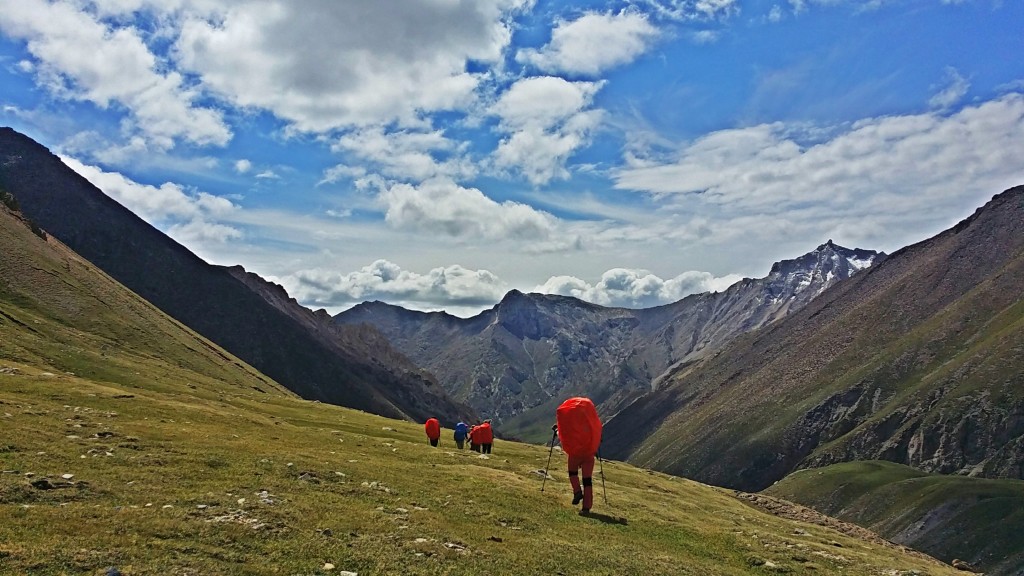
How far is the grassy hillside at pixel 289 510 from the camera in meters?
17.1

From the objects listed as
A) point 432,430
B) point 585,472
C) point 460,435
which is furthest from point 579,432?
point 432,430

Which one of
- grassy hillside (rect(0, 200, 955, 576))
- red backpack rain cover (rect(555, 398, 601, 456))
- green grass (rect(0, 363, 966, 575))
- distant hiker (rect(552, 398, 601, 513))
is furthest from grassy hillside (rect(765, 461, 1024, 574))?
red backpack rain cover (rect(555, 398, 601, 456))

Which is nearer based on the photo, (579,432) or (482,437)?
(579,432)

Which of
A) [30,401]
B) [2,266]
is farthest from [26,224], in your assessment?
[30,401]

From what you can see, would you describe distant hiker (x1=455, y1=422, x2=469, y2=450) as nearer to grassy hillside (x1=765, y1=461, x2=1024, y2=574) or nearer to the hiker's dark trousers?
the hiker's dark trousers

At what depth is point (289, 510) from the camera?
22.4 m

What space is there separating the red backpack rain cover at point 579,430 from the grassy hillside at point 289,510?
328 centimetres

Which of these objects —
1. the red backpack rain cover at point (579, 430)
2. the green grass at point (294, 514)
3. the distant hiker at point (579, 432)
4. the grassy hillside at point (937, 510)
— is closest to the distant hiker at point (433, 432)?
the green grass at point (294, 514)

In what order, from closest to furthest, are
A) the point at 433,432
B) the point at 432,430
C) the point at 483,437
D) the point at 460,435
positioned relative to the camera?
the point at 483,437, the point at 460,435, the point at 433,432, the point at 432,430

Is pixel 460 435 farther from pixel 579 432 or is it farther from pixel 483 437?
pixel 579 432

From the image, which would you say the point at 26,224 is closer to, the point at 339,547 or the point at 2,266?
the point at 2,266

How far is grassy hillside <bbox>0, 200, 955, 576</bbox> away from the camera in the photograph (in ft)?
56.2

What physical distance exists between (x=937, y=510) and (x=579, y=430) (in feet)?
507

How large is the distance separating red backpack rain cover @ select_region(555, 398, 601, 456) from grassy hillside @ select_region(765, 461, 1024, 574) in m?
121
